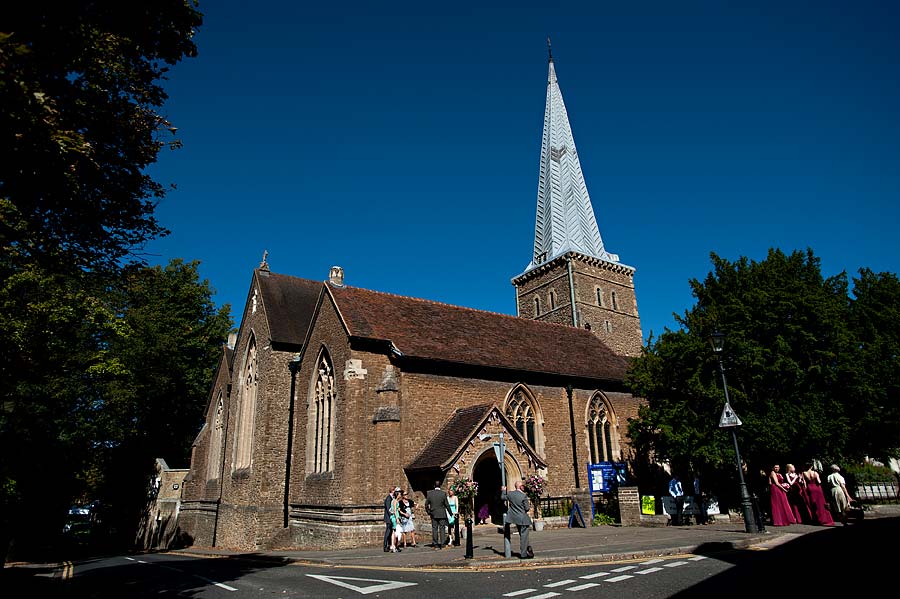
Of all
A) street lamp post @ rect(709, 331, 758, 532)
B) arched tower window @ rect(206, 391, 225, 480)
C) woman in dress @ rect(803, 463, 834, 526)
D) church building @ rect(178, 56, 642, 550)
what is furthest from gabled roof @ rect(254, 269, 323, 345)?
woman in dress @ rect(803, 463, 834, 526)

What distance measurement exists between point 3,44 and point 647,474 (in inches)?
1095

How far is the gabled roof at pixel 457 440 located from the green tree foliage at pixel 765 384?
20.3 ft

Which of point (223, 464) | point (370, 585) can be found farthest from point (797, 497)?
point (223, 464)

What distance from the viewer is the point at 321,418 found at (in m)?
21.9

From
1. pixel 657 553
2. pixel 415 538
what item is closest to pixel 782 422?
pixel 657 553

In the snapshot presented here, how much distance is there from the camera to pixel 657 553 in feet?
38.4

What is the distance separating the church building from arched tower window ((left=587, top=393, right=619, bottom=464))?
0.07 metres

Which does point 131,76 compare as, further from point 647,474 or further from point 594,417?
point 647,474

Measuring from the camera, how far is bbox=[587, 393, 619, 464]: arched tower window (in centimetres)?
2569

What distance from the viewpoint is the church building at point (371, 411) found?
19.1 m

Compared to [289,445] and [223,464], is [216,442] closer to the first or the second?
[223,464]

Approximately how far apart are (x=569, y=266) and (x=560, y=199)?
947 centimetres

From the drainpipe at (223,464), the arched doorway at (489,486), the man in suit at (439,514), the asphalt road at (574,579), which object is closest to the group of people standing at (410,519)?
the man in suit at (439,514)

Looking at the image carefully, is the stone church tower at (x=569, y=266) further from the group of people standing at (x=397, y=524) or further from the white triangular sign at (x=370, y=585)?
the white triangular sign at (x=370, y=585)
